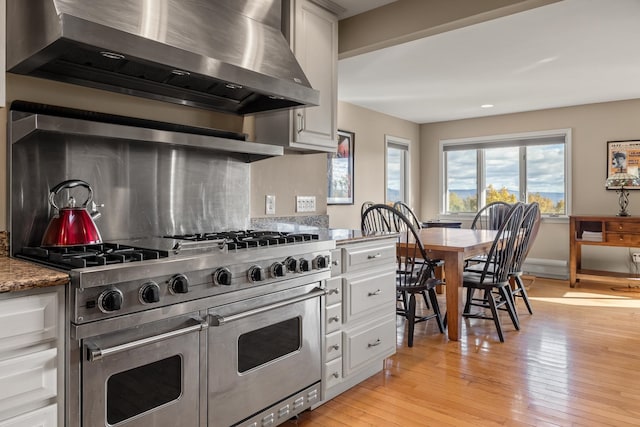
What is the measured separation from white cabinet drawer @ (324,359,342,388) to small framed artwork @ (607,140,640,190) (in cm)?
477

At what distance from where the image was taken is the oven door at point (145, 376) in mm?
1270

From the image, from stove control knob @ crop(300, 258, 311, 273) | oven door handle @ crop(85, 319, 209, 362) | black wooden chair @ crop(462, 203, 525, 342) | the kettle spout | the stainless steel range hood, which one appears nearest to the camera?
oven door handle @ crop(85, 319, 209, 362)

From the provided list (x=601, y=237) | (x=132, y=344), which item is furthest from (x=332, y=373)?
(x=601, y=237)

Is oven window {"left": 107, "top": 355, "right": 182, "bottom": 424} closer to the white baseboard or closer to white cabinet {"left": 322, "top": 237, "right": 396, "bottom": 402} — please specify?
white cabinet {"left": 322, "top": 237, "right": 396, "bottom": 402}

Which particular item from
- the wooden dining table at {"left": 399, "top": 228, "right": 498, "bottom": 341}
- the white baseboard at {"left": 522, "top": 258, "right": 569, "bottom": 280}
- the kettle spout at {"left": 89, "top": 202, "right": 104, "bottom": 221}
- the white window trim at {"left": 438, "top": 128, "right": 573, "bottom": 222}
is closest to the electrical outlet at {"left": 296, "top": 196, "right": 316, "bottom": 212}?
the wooden dining table at {"left": 399, "top": 228, "right": 498, "bottom": 341}

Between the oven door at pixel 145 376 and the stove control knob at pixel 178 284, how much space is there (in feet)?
0.34

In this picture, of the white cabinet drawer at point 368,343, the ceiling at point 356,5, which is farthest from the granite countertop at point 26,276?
the ceiling at point 356,5

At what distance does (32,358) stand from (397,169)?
238 inches

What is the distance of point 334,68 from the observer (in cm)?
282

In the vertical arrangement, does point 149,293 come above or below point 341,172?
below

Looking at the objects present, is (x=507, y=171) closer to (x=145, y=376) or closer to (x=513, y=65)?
(x=513, y=65)

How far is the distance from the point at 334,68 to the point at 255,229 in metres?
1.17

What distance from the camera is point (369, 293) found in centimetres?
242

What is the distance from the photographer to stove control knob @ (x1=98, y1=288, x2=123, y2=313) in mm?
1254
